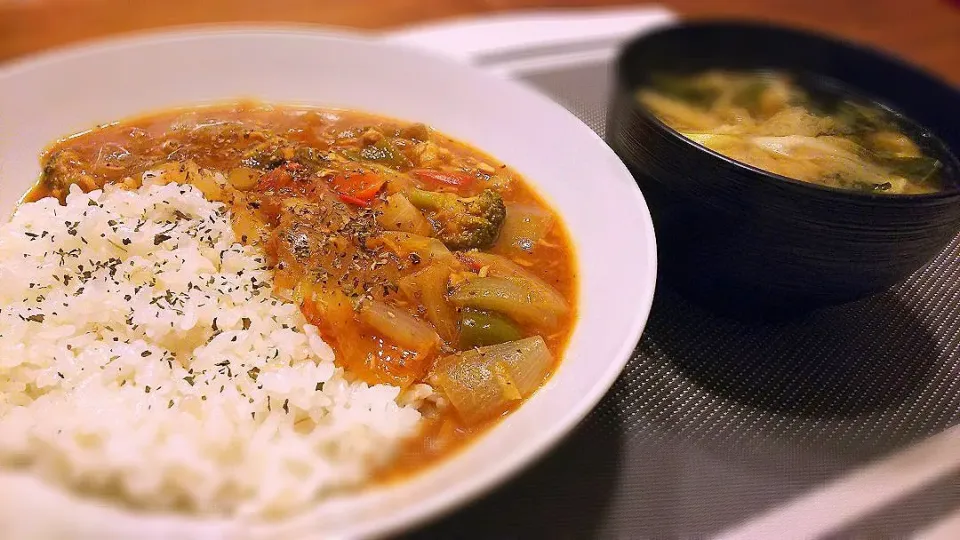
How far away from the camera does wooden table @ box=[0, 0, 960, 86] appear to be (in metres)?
4.36

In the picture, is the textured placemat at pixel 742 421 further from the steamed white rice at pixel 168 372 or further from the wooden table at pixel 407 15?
the wooden table at pixel 407 15

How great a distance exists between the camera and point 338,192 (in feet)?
8.70

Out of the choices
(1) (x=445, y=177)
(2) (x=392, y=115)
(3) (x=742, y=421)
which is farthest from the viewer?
(2) (x=392, y=115)

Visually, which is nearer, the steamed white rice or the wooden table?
the steamed white rice

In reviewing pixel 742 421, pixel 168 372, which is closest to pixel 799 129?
pixel 742 421

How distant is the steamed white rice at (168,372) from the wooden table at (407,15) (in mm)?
2475

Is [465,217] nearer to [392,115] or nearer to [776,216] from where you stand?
[392,115]

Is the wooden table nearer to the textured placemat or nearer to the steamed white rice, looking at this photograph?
the steamed white rice

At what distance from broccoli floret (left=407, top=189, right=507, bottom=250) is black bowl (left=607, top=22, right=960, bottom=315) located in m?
0.52

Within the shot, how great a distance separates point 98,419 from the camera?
1776 millimetres

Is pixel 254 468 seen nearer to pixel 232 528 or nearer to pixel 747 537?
pixel 232 528

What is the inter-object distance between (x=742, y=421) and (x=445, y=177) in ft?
4.73

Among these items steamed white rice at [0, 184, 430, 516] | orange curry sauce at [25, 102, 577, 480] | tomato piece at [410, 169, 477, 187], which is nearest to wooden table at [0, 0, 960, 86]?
orange curry sauce at [25, 102, 577, 480]

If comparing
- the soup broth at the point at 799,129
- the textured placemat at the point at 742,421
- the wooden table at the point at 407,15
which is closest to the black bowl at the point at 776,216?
the soup broth at the point at 799,129
